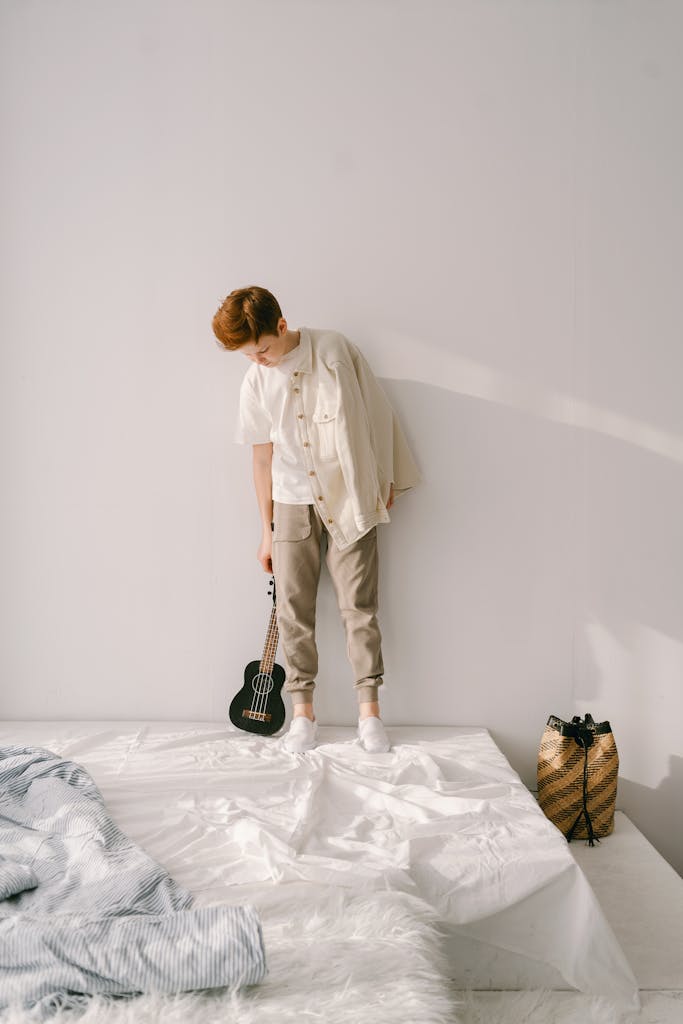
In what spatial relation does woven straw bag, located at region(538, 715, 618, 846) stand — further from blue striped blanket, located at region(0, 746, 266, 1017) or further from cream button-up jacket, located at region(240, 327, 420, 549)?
blue striped blanket, located at region(0, 746, 266, 1017)

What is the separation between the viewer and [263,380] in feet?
7.93

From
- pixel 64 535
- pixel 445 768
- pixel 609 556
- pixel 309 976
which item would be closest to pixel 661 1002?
pixel 445 768

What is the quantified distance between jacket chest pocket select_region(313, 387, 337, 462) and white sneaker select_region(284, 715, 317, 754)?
717mm

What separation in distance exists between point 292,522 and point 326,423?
11.9 inches

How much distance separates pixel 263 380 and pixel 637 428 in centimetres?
109

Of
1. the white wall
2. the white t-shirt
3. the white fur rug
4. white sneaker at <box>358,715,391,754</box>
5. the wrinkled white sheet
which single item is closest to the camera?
the white fur rug

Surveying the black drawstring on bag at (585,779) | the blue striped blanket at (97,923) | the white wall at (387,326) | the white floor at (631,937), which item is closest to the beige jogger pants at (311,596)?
the white wall at (387,326)

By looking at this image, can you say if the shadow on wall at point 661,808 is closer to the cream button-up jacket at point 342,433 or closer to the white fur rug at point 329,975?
the cream button-up jacket at point 342,433

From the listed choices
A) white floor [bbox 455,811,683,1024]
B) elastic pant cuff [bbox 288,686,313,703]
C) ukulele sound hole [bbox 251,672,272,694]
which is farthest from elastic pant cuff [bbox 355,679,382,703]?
white floor [bbox 455,811,683,1024]

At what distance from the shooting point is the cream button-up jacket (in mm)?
2330

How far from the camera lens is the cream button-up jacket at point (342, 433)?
233 cm

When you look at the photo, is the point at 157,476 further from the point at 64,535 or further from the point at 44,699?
the point at 44,699

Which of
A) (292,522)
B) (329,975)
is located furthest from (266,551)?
(329,975)

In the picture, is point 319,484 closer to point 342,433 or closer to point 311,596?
point 342,433
